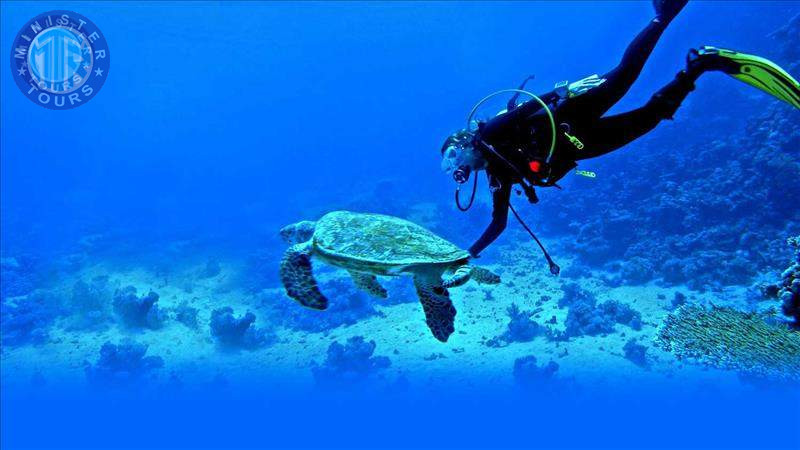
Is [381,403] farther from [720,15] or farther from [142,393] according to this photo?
[720,15]

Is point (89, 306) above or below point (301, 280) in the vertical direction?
above

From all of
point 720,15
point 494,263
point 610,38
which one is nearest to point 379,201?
point 494,263

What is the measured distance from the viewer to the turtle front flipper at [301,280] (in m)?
4.25

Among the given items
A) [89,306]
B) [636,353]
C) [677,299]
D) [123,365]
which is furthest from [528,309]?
[89,306]

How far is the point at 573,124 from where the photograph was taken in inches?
157

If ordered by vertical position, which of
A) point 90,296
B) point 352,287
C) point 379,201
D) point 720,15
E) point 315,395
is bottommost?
point 315,395

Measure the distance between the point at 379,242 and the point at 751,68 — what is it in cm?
420

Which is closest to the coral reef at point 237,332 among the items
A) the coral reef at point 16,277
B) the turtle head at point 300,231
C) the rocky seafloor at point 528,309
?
the rocky seafloor at point 528,309

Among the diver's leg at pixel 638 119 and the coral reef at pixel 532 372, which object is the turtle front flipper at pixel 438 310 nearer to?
the diver's leg at pixel 638 119

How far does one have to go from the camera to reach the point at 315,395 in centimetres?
1112

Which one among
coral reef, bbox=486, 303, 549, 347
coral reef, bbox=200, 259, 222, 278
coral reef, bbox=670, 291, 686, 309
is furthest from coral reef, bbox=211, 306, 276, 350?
coral reef, bbox=670, 291, 686, 309

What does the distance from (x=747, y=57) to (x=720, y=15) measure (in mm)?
40565

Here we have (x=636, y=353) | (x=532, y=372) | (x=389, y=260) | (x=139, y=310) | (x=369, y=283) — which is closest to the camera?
(x=389, y=260)

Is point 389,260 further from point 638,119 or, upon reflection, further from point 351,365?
point 351,365
